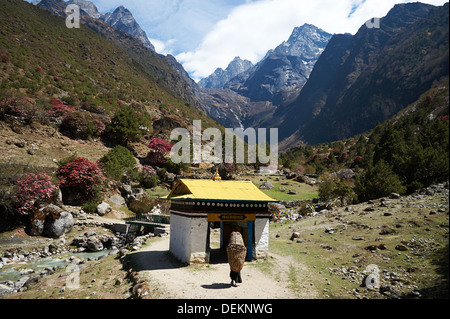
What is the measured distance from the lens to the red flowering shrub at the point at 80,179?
2503 cm

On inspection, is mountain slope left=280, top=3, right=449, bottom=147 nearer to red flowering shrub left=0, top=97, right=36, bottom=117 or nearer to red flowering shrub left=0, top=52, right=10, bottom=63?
red flowering shrub left=0, top=97, right=36, bottom=117

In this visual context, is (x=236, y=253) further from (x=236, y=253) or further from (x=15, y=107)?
(x=15, y=107)

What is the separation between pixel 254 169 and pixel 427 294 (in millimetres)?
52423

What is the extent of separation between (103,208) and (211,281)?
19810 millimetres

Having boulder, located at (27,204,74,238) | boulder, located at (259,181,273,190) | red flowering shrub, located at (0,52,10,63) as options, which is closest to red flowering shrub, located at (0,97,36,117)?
red flowering shrub, located at (0,52,10,63)

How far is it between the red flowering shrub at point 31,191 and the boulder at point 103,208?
512 cm

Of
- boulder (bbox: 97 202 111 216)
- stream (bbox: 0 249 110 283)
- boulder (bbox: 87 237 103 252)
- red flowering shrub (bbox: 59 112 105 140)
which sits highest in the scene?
red flowering shrub (bbox: 59 112 105 140)

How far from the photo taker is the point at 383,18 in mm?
193125

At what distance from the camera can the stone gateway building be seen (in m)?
13.0

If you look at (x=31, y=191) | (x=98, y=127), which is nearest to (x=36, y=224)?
(x=31, y=191)

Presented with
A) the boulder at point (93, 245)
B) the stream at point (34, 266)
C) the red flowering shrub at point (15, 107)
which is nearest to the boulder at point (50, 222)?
the boulder at point (93, 245)

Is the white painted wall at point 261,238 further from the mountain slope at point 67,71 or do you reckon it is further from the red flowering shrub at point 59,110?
the red flowering shrub at point 59,110

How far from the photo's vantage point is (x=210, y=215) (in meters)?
13.2

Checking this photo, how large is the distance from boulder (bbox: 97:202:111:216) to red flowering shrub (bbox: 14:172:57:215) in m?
5.12
